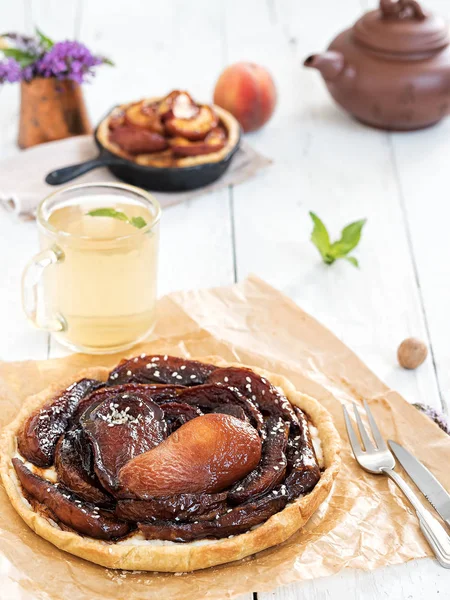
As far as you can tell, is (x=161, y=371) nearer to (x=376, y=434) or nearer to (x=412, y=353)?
(x=376, y=434)

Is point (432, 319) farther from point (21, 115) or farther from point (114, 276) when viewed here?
point (21, 115)

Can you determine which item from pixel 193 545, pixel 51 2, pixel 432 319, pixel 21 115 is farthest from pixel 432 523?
pixel 51 2

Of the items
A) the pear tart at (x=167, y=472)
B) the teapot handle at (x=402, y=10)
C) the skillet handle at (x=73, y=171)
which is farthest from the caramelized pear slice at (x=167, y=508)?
the teapot handle at (x=402, y=10)

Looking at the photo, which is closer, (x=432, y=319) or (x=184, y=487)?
(x=184, y=487)

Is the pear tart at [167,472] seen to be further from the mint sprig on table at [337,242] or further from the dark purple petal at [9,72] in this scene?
the dark purple petal at [9,72]

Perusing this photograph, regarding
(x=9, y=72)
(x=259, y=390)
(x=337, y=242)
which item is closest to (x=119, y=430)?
(x=259, y=390)
